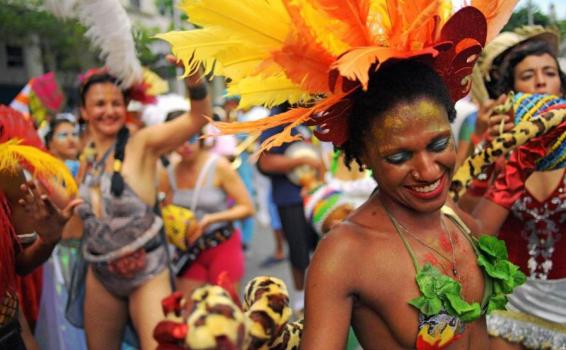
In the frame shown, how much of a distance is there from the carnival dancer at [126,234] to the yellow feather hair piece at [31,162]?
1.97ft

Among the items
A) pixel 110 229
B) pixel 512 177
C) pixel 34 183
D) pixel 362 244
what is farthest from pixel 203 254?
pixel 362 244

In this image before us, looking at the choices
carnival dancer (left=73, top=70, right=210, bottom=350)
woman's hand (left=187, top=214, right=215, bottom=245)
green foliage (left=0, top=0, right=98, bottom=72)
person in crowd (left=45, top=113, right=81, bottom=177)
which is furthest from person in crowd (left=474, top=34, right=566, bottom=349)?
green foliage (left=0, top=0, right=98, bottom=72)

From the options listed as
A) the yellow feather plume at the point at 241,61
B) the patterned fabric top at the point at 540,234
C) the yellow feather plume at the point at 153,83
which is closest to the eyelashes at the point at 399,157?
the yellow feather plume at the point at 241,61

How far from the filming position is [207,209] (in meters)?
4.51

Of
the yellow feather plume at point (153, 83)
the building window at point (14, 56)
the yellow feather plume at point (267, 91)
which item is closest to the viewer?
the yellow feather plume at point (267, 91)

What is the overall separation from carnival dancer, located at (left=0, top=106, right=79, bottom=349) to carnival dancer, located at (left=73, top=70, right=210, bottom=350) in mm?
713

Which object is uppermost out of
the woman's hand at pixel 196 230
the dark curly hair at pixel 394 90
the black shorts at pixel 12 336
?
the dark curly hair at pixel 394 90

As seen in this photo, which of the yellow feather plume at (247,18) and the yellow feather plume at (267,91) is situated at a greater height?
the yellow feather plume at (247,18)

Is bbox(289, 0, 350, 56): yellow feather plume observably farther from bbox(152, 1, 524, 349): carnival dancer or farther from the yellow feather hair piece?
the yellow feather hair piece

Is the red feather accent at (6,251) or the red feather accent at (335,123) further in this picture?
the red feather accent at (6,251)

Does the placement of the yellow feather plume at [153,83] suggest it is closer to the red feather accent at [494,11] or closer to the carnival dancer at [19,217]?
the carnival dancer at [19,217]

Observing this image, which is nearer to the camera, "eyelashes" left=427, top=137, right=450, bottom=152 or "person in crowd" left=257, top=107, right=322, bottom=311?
"eyelashes" left=427, top=137, right=450, bottom=152

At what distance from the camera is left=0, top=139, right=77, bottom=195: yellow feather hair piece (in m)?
2.41

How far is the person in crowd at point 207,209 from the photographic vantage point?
427 cm
